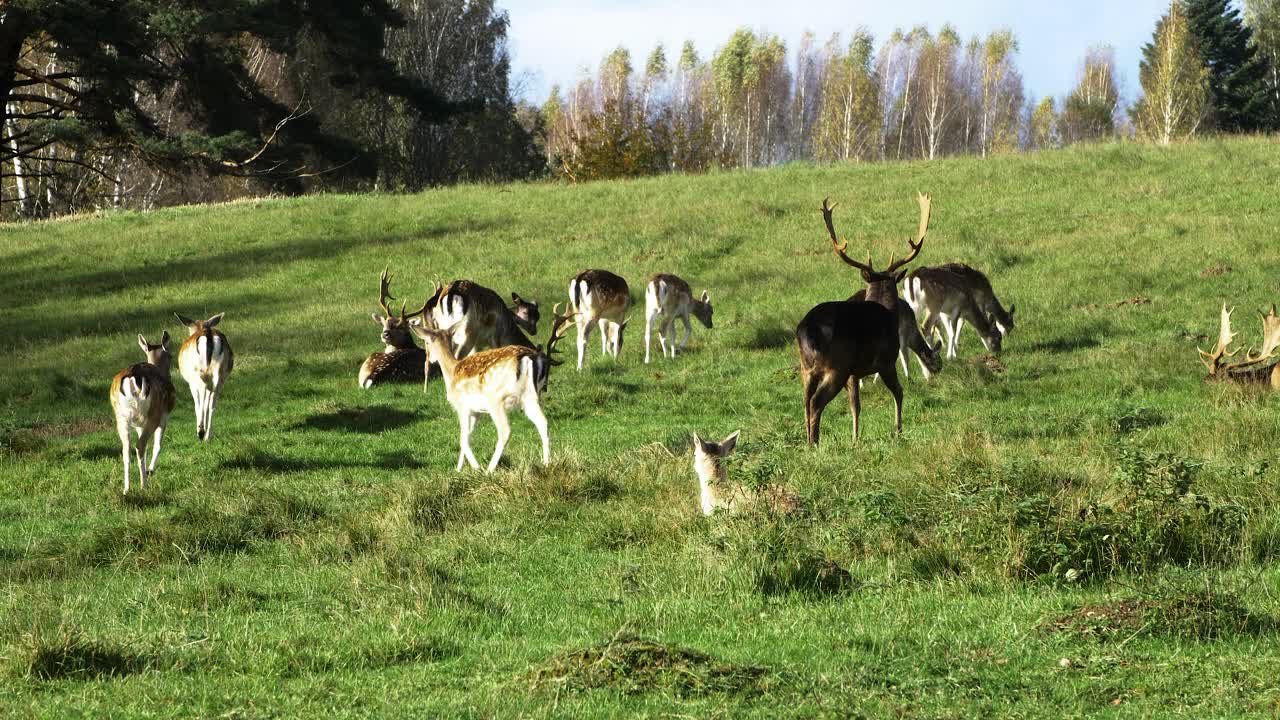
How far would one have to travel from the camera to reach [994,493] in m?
7.86

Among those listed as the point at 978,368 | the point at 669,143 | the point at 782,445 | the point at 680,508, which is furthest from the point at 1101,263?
the point at 669,143

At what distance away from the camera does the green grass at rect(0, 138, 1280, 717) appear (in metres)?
5.73

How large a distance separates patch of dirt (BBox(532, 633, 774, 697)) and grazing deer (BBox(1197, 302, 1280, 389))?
1058 cm

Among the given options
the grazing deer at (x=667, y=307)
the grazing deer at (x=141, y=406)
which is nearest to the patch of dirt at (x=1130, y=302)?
the grazing deer at (x=667, y=307)

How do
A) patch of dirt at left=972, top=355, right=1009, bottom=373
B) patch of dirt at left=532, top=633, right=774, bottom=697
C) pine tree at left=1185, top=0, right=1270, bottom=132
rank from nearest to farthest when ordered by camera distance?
patch of dirt at left=532, top=633, right=774, bottom=697 → patch of dirt at left=972, top=355, right=1009, bottom=373 → pine tree at left=1185, top=0, right=1270, bottom=132

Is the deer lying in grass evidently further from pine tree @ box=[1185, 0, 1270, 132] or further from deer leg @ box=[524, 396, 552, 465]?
pine tree @ box=[1185, 0, 1270, 132]

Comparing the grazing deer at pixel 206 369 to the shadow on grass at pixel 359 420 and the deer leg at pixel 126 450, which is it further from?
the deer leg at pixel 126 450

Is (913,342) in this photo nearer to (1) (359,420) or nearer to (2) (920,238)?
(2) (920,238)

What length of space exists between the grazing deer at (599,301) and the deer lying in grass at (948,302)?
4136 millimetres

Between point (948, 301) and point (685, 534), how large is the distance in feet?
34.5

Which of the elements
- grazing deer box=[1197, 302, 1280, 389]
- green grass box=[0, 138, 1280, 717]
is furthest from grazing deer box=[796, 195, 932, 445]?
grazing deer box=[1197, 302, 1280, 389]

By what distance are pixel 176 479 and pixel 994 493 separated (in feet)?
26.2

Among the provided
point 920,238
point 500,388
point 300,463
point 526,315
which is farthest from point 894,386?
point 526,315

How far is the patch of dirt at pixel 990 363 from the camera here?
53.8ft
